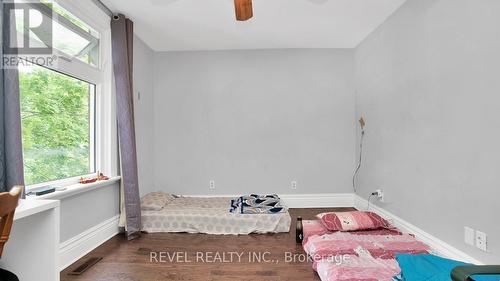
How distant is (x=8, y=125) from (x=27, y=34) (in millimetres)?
766

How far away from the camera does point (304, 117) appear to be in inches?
157

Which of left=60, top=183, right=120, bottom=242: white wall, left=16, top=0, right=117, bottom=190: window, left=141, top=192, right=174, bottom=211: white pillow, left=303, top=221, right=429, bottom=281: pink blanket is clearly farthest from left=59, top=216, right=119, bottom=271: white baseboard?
left=303, top=221, right=429, bottom=281: pink blanket

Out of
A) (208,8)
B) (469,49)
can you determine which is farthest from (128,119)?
(469,49)

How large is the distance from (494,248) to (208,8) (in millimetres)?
3110

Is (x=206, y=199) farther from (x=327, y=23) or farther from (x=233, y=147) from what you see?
(x=327, y=23)

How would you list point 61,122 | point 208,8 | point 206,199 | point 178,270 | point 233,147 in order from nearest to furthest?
point 178,270
point 61,122
point 208,8
point 206,199
point 233,147

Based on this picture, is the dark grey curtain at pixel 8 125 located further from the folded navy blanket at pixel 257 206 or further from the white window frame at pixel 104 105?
the folded navy blanket at pixel 257 206

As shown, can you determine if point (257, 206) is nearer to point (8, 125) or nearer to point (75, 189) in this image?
point (75, 189)

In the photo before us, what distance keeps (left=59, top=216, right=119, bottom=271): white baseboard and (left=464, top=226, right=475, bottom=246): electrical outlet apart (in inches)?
122

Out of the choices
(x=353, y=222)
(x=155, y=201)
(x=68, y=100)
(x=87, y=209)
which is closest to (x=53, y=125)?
(x=68, y=100)

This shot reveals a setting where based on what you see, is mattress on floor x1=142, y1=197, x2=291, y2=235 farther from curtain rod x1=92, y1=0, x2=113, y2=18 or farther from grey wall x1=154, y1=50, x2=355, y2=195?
curtain rod x1=92, y1=0, x2=113, y2=18

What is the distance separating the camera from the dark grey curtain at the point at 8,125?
60.0 inches

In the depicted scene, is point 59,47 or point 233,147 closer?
point 59,47

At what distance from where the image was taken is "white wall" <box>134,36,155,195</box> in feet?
11.5
